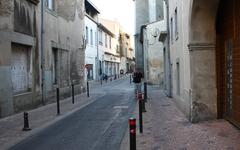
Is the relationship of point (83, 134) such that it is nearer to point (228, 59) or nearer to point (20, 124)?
point (20, 124)

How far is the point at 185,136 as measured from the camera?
9.05 metres

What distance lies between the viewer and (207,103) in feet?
35.9

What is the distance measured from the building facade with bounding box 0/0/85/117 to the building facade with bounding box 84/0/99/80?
14212 millimetres

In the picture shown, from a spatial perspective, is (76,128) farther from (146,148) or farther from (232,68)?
(232,68)

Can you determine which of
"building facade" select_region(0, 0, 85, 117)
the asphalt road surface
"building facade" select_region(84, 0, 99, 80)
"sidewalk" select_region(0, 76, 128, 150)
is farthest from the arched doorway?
"building facade" select_region(84, 0, 99, 80)

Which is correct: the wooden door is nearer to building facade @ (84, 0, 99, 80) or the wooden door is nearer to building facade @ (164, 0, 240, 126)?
building facade @ (164, 0, 240, 126)

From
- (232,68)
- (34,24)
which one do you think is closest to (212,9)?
(232,68)

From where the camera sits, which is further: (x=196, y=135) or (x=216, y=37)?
(x=216, y=37)

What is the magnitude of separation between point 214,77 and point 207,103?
0.71m

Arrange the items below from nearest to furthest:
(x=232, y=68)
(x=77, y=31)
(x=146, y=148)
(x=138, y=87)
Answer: (x=146, y=148) < (x=232, y=68) < (x=138, y=87) < (x=77, y=31)

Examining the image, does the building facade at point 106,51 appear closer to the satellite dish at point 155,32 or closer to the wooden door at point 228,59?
the satellite dish at point 155,32

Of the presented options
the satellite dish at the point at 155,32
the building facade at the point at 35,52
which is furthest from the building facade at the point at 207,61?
the satellite dish at the point at 155,32

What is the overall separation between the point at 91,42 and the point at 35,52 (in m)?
25.1

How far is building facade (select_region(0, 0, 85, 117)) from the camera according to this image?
14.4 meters
